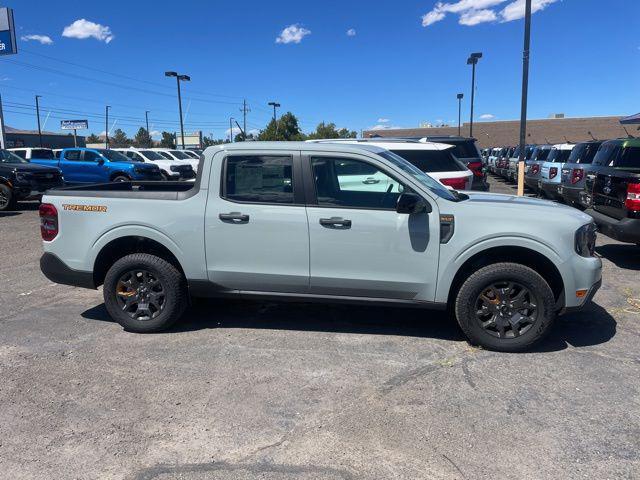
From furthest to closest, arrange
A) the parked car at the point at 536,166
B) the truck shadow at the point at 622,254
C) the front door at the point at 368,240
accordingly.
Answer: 1. the parked car at the point at 536,166
2. the truck shadow at the point at 622,254
3. the front door at the point at 368,240

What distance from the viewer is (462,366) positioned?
169 inches

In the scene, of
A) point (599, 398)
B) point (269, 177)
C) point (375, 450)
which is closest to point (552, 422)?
point (599, 398)

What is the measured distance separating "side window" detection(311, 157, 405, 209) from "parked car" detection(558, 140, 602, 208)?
8.56 meters

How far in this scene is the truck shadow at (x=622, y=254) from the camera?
7.93 m

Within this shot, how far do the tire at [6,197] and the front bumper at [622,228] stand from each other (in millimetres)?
14856

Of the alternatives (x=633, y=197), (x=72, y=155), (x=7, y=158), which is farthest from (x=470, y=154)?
(x=72, y=155)

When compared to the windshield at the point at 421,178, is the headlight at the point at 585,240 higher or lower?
lower

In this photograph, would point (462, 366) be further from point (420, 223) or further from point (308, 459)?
point (308, 459)

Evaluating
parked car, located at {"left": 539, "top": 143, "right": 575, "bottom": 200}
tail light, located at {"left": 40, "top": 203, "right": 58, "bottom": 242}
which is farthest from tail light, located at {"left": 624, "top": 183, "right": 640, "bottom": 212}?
parked car, located at {"left": 539, "top": 143, "right": 575, "bottom": 200}

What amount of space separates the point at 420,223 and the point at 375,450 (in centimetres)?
202

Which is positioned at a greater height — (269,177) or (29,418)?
(269,177)

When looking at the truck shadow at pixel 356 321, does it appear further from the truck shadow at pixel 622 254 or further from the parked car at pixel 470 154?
the parked car at pixel 470 154

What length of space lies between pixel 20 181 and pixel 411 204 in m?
14.2

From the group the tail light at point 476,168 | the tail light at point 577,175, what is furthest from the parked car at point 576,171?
the tail light at point 476,168
